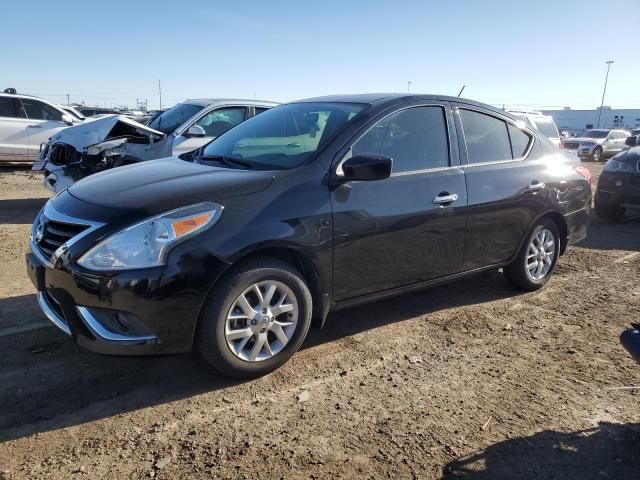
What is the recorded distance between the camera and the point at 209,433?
2697 mm

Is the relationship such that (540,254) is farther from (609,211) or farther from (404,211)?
(609,211)

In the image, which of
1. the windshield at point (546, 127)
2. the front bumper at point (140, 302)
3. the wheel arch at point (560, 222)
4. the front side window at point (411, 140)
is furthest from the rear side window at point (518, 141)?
the windshield at point (546, 127)

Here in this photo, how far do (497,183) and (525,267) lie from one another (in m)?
0.95

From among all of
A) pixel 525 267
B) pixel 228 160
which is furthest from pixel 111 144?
pixel 525 267

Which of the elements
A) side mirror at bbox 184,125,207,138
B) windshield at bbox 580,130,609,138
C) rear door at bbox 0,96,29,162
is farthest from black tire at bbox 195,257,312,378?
windshield at bbox 580,130,609,138

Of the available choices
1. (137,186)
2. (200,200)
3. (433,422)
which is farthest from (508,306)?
(137,186)

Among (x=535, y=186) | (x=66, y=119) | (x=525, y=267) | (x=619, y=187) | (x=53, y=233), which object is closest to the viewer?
(x=53, y=233)

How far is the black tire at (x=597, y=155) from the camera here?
24484 mm

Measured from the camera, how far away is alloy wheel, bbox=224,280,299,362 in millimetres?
3057

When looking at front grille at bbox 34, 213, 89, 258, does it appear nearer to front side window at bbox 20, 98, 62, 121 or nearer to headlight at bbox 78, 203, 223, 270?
headlight at bbox 78, 203, 223, 270

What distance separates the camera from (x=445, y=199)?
395cm

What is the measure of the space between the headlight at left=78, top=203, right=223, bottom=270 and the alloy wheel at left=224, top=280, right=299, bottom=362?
1.66 feet

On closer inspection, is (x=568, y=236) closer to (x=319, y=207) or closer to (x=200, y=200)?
(x=319, y=207)

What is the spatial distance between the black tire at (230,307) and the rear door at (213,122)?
4.96 meters
